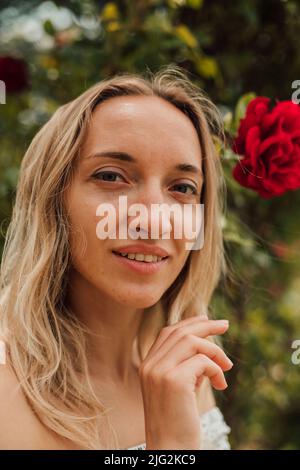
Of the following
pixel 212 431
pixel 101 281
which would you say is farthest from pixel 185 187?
pixel 212 431

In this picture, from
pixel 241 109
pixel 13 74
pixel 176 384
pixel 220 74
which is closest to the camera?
pixel 176 384

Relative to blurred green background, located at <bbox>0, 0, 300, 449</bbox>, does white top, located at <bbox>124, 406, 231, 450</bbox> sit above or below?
below

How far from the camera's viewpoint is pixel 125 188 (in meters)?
1.31

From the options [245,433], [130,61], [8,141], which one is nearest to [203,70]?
[130,61]

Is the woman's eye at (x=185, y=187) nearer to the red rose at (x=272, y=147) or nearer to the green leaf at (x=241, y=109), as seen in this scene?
the red rose at (x=272, y=147)

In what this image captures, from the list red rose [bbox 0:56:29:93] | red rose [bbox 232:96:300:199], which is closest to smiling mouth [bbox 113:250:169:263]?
red rose [bbox 232:96:300:199]

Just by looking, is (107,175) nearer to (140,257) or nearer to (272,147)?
(140,257)

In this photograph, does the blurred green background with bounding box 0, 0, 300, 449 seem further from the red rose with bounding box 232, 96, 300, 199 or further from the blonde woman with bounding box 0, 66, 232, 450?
the blonde woman with bounding box 0, 66, 232, 450

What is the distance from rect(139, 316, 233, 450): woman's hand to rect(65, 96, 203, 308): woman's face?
14 cm

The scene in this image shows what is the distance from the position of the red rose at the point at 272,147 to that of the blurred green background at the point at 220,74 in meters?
0.24

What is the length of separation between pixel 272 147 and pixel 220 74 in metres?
0.88

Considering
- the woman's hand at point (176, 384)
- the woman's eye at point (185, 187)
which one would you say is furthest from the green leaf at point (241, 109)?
the woman's hand at point (176, 384)

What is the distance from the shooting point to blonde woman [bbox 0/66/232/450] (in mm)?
1233
